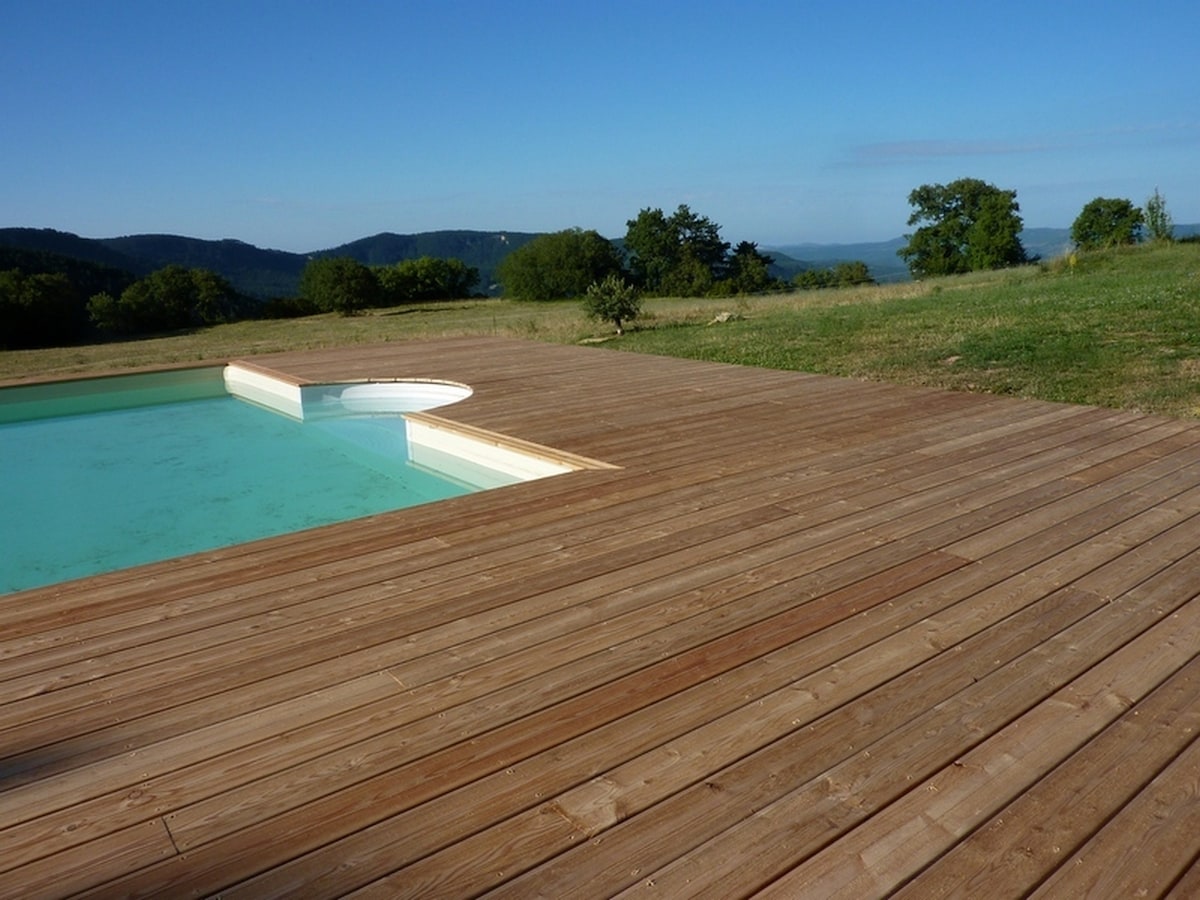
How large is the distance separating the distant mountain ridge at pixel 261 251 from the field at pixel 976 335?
379 centimetres

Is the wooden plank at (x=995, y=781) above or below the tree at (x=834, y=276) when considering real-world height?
below

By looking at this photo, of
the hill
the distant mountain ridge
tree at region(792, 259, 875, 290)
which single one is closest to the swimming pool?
the distant mountain ridge

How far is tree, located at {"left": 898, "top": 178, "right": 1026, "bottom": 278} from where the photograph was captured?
33969mm

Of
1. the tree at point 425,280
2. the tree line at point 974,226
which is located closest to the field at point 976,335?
the tree at point 425,280

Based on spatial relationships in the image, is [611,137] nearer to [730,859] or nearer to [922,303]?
[922,303]

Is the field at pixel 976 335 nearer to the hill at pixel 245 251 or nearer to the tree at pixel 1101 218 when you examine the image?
the hill at pixel 245 251

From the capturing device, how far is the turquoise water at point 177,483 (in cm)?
427

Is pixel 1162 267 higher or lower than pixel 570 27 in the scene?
lower

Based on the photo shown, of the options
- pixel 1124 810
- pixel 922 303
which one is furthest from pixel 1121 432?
pixel 922 303

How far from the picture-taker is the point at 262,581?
90.7 inches

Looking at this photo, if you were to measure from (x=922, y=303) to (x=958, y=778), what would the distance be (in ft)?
32.2

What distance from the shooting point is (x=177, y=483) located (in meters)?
5.27

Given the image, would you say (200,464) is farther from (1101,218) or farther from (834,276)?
(1101,218)

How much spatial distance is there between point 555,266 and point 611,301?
16764mm
